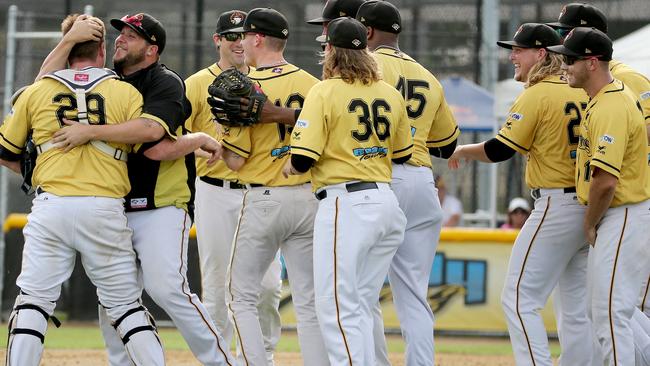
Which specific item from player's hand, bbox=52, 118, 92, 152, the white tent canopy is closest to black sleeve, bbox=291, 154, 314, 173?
player's hand, bbox=52, 118, 92, 152

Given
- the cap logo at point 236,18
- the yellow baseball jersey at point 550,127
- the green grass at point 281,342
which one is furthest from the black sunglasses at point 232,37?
the green grass at point 281,342

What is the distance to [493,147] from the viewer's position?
692 cm

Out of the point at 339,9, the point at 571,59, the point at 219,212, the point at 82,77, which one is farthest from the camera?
the point at 219,212

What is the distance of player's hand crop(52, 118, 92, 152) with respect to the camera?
5.80m

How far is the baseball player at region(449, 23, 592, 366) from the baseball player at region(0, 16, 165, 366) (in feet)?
7.18

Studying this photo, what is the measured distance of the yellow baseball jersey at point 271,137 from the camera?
6.46 m

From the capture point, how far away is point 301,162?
5.86m

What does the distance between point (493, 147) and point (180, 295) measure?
2152mm

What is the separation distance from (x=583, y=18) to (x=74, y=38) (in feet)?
10.6

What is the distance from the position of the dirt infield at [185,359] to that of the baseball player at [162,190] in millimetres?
2291

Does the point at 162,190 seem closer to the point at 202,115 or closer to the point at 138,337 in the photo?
the point at 138,337

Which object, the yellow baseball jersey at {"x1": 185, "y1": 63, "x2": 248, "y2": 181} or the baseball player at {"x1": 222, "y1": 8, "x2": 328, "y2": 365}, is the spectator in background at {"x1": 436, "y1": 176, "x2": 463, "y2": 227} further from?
the baseball player at {"x1": 222, "y1": 8, "x2": 328, "y2": 365}

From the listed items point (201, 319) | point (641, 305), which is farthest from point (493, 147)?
point (201, 319)

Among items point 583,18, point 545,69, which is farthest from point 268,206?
point 583,18
